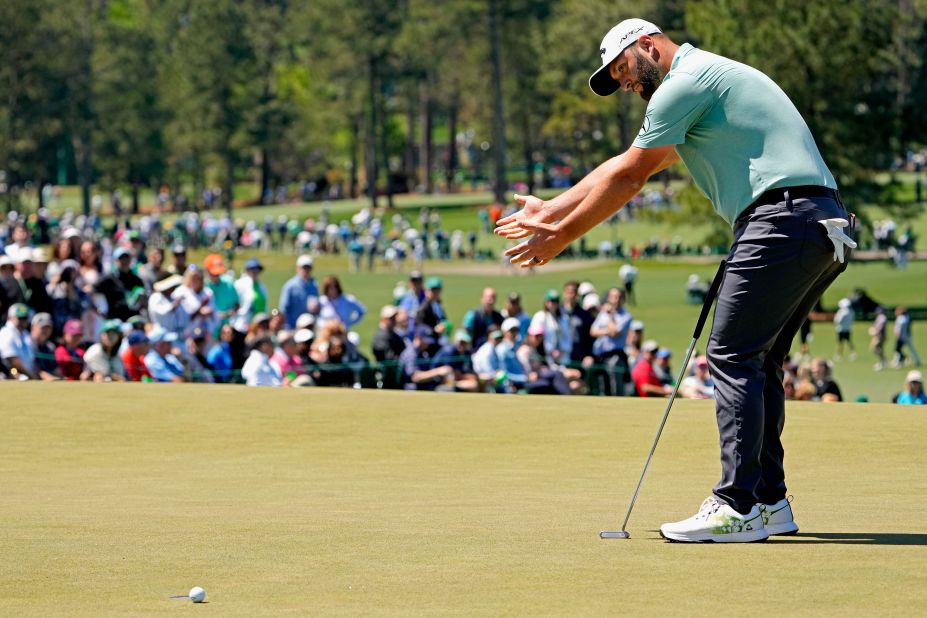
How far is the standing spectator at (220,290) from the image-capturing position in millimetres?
19922

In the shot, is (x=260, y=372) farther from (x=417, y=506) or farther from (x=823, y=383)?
(x=417, y=506)

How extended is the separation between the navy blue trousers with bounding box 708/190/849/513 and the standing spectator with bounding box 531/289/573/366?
13.9 m

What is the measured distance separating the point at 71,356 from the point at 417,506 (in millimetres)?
9223

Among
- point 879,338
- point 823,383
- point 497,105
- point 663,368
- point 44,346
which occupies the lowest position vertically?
point 879,338

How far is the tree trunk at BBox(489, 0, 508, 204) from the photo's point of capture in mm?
91250

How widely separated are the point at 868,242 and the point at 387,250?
20.8 metres

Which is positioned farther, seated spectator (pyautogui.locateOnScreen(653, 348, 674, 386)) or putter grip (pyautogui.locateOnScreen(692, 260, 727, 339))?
seated spectator (pyautogui.locateOnScreen(653, 348, 674, 386))

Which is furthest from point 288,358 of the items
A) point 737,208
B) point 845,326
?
point 845,326

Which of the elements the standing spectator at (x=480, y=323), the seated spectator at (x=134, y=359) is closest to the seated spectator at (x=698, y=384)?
the standing spectator at (x=480, y=323)

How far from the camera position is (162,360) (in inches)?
577

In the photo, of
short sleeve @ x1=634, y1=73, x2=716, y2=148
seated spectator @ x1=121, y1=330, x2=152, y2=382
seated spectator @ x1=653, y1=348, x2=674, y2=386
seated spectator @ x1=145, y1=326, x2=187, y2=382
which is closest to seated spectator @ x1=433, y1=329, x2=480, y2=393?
seated spectator @ x1=653, y1=348, x2=674, y2=386

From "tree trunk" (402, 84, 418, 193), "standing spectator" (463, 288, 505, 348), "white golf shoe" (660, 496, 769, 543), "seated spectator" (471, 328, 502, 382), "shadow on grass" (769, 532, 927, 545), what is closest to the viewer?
"shadow on grass" (769, 532, 927, 545)

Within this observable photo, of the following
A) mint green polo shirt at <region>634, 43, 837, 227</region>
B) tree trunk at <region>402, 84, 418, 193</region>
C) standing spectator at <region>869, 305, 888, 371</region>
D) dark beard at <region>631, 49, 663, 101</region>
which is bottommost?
standing spectator at <region>869, 305, 888, 371</region>

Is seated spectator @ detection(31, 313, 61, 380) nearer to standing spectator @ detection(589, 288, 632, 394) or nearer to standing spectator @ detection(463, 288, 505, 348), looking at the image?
standing spectator @ detection(463, 288, 505, 348)
